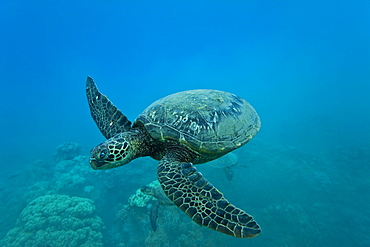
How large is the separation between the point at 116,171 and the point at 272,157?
531 inches

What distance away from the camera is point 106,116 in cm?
457

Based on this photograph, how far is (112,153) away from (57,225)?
7.74 meters

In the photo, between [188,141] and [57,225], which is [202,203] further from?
[57,225]

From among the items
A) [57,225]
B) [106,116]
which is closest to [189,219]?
[57,225]

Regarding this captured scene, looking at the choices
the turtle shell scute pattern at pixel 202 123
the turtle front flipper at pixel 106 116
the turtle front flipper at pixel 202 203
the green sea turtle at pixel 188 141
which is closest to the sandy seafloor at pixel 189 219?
the turtle front flipper at pixel 106 116

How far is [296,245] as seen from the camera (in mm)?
8352

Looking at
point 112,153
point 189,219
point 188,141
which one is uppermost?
point 112,153

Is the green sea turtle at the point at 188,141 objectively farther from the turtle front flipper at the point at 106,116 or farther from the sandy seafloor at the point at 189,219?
the sandy seafloor at the point at 189,219

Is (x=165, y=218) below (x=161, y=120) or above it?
below

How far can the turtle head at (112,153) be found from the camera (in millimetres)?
3228

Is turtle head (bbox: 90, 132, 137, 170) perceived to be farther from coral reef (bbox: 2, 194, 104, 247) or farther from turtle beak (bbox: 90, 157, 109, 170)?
coral reef (bbox: 2, 194, 104, 247)

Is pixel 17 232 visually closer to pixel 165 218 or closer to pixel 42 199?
pixel 42 199

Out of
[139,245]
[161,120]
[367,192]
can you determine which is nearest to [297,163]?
[367,192]

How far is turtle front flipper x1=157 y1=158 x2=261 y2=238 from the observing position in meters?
2.23
